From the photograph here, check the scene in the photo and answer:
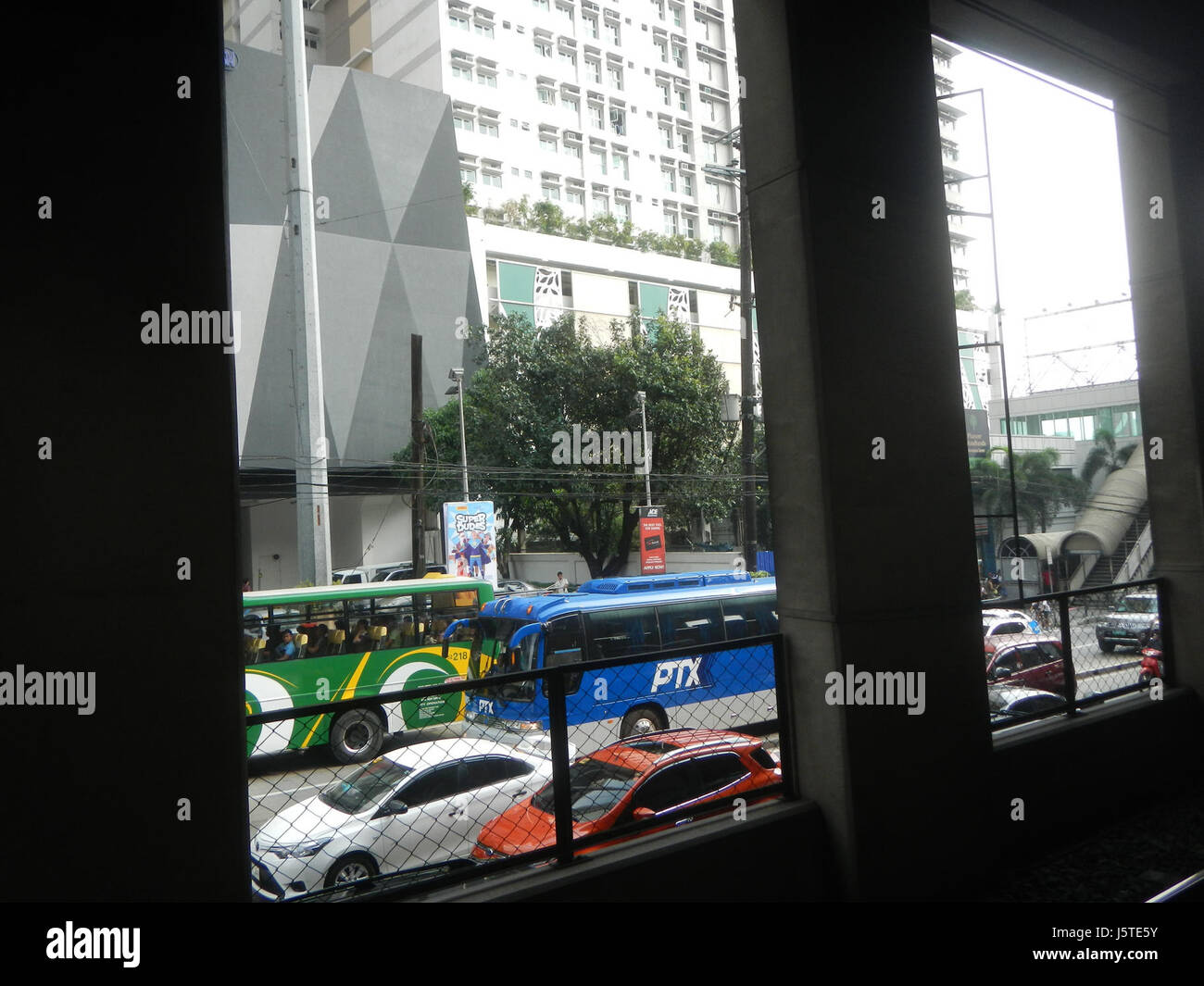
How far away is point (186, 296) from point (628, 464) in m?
17.2

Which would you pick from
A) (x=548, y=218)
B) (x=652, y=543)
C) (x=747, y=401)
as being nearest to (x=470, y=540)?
(x=652, y=543)

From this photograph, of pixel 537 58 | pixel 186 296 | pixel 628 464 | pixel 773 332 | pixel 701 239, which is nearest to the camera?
pixel 186 296

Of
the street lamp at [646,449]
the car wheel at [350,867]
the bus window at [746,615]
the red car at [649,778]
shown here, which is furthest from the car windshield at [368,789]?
the street lamp at [646,449]

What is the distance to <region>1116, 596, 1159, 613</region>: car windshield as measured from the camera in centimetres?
532

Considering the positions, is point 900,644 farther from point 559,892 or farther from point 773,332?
point 559,892

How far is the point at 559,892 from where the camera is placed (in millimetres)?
2211

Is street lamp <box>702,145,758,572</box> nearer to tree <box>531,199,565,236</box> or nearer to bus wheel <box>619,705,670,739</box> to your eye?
bus wheel <box>619,705,670,739</box>

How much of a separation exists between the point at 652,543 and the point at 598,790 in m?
12.4

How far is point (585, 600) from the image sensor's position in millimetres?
9547

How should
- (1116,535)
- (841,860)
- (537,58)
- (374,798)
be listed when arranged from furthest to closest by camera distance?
1. (537,58)
2. (1116,535)
3. (374,798)
4. (841,860)

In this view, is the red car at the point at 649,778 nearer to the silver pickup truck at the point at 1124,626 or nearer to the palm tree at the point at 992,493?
the silver pickup truck at the point at 1124,626

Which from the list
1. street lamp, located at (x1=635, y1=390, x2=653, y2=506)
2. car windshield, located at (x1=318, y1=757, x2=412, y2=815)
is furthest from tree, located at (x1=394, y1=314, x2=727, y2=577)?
car windshield, located at (x1=318, y1=757, x2=412, y2=815)

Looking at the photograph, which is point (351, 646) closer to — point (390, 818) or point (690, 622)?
point (690, 622)

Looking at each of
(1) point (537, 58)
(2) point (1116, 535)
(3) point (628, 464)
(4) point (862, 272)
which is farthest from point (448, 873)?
(1) point (537, 58)
